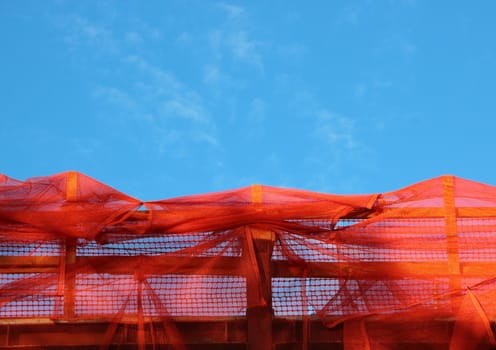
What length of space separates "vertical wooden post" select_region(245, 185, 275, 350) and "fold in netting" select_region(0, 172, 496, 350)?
0.05 ft

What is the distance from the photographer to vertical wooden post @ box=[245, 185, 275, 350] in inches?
303

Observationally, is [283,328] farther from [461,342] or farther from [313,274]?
[461,342]

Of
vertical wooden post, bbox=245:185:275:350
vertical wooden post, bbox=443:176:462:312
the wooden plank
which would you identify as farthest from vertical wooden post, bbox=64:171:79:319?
vertical wooden post, bbox=443:176:462:312

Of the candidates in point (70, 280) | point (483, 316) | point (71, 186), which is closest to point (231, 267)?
point (70, 280)

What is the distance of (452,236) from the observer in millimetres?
7910

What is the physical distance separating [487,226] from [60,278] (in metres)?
3.64

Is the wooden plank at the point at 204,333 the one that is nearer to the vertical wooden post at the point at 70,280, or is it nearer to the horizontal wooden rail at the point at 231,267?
the vertical wooden post at the point at 70,280

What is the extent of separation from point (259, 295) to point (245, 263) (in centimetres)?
30

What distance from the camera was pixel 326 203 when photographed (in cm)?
795

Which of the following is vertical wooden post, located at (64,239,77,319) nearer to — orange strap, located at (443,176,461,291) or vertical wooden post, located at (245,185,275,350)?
vertical wooden post, located at (245,185,275,350)

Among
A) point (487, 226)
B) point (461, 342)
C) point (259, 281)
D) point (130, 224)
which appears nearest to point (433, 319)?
point (461, 342)

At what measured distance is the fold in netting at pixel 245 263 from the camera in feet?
25.3

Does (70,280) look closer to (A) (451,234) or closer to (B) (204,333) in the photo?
(B) (204,333)

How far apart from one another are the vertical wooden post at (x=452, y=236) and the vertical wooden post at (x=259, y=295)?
5.03ft
